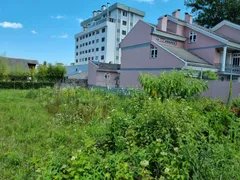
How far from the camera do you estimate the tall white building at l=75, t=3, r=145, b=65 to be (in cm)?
3694

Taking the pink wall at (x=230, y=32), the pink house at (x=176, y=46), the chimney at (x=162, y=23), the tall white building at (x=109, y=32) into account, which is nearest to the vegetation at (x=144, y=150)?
the pink house at (x=176, y=46)

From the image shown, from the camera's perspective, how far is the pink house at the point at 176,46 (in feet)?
48.9

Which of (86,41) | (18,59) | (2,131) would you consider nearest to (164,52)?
(2,131)

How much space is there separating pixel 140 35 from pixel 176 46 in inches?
154

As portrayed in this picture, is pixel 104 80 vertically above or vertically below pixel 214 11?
below

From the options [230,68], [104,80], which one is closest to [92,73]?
[104,80]

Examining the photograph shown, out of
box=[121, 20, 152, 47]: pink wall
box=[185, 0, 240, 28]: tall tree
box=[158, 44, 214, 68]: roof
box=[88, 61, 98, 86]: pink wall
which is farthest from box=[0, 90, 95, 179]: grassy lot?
box=[185, 0, 240, 28]: tall tree

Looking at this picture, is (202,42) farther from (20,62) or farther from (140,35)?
(20,62)

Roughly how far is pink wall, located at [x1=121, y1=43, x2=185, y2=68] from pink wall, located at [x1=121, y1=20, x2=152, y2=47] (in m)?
0.69

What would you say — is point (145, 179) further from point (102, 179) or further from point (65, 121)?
point (65, 121)

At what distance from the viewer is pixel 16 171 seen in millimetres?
2520

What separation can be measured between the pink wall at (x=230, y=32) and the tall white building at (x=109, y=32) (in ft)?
71.1

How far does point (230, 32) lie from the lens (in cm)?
1745

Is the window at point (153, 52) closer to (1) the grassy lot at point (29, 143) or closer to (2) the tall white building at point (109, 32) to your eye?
(1) the grassy lot at point (29, 143)
